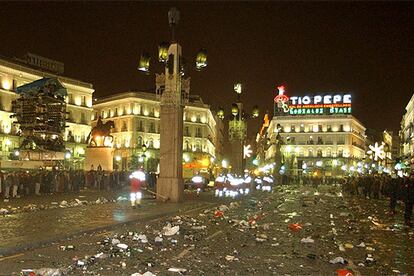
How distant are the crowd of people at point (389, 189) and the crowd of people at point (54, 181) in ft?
70.4

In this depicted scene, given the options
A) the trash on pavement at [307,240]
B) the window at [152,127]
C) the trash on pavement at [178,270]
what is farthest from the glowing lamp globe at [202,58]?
the window at [152,127]

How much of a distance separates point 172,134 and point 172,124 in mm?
525

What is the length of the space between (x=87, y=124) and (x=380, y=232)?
79380 mm

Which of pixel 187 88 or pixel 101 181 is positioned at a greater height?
pixel 187 88

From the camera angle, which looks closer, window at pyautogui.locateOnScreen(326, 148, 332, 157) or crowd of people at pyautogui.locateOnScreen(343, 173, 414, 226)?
crowd of people at pyautogui.locateOnScreen(343, 173, 414, 226)

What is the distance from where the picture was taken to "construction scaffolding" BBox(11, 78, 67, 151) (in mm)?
41156

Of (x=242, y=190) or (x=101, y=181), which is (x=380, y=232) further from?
(x=101, y=181)

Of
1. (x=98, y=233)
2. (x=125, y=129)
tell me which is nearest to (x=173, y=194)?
(x=98, y=233)

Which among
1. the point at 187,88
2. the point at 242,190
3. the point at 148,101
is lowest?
the point at 242,190

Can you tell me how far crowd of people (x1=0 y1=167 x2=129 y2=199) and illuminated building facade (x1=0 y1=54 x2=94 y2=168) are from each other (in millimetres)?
28230

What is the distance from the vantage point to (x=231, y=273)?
914 cm

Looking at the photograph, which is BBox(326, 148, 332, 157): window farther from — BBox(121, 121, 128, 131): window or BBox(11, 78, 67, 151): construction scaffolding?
BBox(11, 78, 67, 151): construction scaffolding

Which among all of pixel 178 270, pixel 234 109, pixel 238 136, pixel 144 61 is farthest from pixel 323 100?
pixel 178 270

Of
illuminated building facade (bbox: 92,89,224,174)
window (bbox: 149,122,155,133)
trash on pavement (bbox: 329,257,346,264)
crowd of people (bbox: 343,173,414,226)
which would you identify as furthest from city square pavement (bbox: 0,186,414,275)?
window (bbox: 149,122,155,133)
